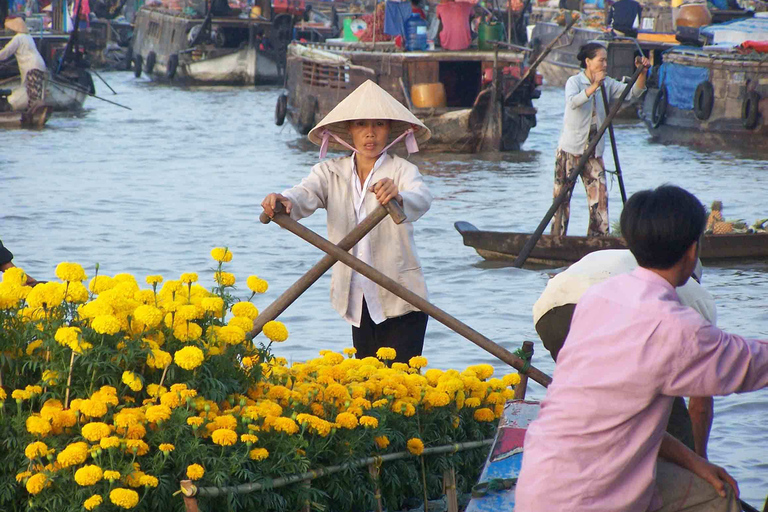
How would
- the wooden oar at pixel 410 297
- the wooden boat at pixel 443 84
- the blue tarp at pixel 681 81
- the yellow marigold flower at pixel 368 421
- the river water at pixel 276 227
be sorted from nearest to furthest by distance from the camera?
1. the yellow marigold flower at pixel 368 421
2. the wooden oar at pixel 410 297
3. the river water at pixel 276 227
4. the wooden boat at pixel 443 84
5. the blue tarp at pixel 681 81

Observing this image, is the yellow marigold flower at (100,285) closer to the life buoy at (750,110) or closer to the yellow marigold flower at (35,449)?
the yellow marigold flower at (35,449)

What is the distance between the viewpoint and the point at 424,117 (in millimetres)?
15336

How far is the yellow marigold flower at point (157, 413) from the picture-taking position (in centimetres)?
266

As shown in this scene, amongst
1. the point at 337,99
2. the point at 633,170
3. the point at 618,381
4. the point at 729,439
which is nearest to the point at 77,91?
the point at 337,99

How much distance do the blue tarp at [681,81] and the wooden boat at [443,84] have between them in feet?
7.65

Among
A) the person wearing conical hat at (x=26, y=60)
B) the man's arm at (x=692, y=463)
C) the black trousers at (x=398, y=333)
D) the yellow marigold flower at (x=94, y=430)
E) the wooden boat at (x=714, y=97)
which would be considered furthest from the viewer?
the person wearing conical hat at (x=26, y=60)

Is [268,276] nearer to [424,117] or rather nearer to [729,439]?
[729,439]

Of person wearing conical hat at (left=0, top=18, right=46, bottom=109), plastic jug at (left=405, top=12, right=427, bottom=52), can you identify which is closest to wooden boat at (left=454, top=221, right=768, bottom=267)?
plastic jug at (left=405, top=12, right=427, bottom=52)

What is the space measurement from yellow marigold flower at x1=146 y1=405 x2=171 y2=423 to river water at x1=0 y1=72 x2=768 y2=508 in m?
2.59

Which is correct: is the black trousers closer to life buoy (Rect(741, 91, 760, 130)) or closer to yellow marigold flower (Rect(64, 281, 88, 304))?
yellow marigold flower (Rect(64, 281, 88, 304))

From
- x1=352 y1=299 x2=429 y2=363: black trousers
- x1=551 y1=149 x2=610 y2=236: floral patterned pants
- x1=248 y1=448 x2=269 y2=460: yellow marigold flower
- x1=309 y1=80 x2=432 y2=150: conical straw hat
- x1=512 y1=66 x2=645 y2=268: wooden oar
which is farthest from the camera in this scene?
x1=551 y1=149 x2=610 y2=236: floral patterned pants

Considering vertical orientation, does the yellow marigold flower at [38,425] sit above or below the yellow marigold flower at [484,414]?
above

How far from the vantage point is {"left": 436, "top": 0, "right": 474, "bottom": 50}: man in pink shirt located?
15.8 m

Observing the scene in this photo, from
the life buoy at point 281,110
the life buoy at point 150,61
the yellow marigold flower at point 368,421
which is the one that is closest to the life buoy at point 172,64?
the life buoy at point 150,61
